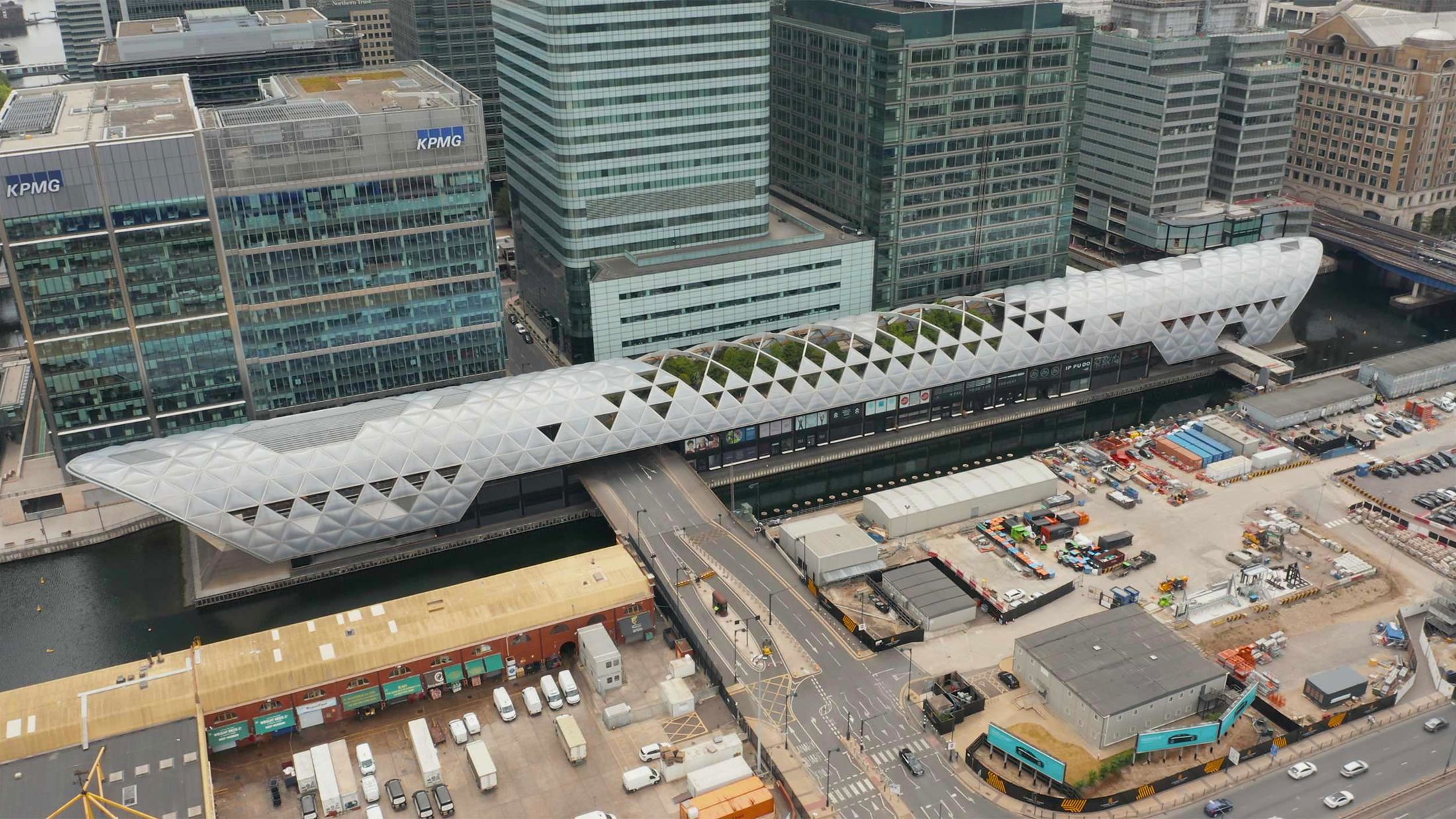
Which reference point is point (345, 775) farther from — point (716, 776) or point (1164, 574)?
point (1164, 574)

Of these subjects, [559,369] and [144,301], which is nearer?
[144,301]

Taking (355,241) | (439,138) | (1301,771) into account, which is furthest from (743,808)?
(439,138)

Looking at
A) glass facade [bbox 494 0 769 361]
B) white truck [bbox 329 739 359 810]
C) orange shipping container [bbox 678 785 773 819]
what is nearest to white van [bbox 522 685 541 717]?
white truck [bbox 329 739 359 810]

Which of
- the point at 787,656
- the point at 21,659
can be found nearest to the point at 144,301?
the point at 21,659

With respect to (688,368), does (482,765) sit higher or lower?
lower

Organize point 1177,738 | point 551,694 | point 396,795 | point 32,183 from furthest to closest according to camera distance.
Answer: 1. point 32,183
2. point 551,694
3. point 1177,738
4. point 396,795

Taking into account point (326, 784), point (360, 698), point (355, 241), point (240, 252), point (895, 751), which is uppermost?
point (240, 252)

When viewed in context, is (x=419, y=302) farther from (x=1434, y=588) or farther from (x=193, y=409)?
(x=1434, y=588)

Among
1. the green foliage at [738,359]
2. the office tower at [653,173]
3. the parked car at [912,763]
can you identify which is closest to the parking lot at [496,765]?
the parked car at [912,763]
